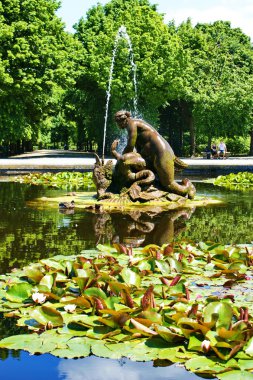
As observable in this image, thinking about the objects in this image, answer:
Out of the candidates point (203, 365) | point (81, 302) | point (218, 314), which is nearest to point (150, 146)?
point (81, 302)

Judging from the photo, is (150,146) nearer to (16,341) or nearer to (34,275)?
(34,275)

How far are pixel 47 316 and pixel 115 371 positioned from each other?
3.31 feet

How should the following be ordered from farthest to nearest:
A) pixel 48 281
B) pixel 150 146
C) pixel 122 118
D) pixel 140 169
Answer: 1. pixel 140 169
2. pixel 150 146
3. pixel 122 118
4. pixel 48 281

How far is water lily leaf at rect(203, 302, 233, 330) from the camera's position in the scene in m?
Result: 4.60

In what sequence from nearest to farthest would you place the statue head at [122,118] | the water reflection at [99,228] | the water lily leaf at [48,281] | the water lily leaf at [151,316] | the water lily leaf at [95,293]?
the water lily leaf at [151,316] → the water lily leaf at [95,293] → the water lily leaf at [48,281] → the water reflection at [99,228] → the statue head at [122,118]

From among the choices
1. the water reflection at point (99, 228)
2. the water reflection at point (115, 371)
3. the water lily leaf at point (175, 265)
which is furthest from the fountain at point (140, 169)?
the water reflection at point (115, 371)

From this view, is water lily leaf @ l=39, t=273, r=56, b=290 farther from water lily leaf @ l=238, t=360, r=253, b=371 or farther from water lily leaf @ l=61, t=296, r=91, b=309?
water lily leaf @ l=238, t=360, r=253, b=371

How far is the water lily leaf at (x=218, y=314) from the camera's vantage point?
460 cm

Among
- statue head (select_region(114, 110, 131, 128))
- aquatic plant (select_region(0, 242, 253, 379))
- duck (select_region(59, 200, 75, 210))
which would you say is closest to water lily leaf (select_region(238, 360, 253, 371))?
aquatic plant (select_region(0, 242, 253, 379))

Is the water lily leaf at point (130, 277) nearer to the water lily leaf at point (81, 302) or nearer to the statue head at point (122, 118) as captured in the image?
the water lily leaf at point (81, 302)

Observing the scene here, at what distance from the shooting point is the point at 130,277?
19.9ft

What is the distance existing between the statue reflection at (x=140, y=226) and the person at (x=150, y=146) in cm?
110

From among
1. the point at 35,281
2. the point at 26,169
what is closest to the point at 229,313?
the point at 35,281

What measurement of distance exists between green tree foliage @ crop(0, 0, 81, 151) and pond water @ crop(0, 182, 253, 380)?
789 inches
